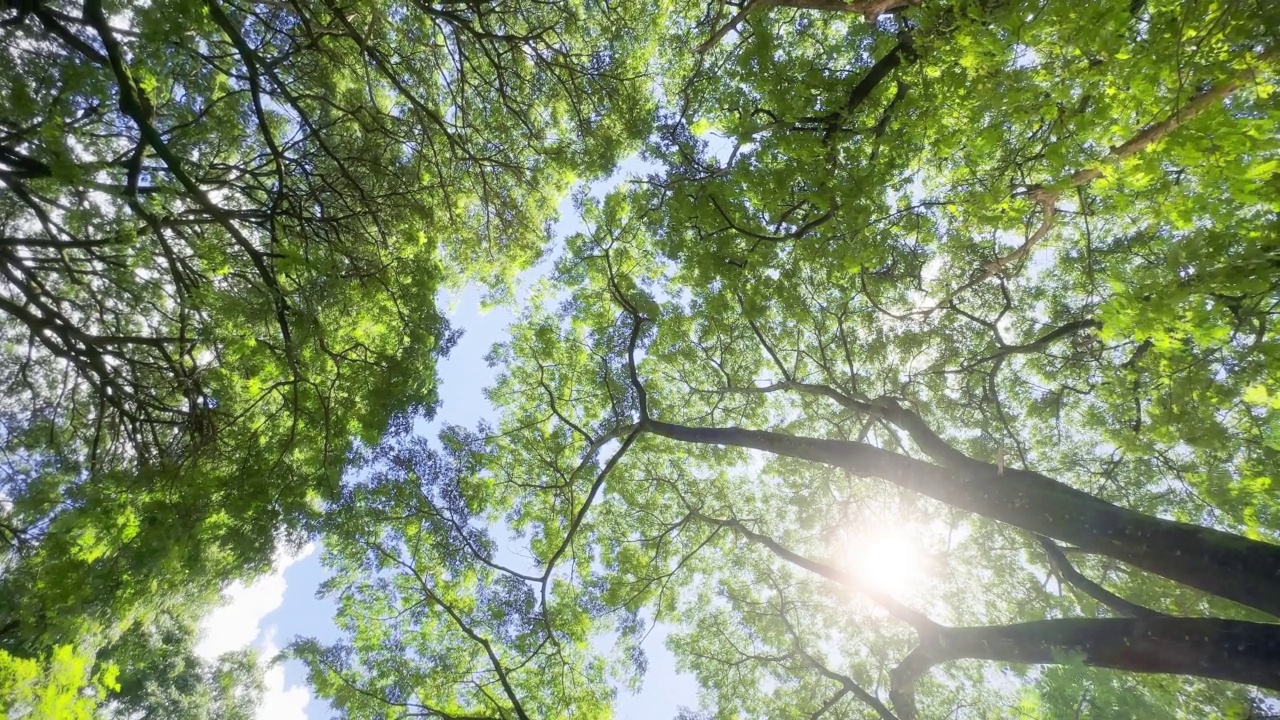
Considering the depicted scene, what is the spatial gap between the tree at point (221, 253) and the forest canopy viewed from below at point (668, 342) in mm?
67

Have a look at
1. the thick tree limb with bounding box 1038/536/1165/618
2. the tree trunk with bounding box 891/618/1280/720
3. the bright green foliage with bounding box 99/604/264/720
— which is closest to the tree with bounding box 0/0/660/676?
the tree trunk with bounding box 891/618/1280/720

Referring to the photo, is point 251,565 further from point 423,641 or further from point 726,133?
point 726,133

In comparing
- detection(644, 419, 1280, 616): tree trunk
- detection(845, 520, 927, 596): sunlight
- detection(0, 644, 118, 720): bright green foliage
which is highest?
detection(845, 520, 927, 596): sunlight

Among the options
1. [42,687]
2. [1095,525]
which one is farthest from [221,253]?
Answer: [1095,525]

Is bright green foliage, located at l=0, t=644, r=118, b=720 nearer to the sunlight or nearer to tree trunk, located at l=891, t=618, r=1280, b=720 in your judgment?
tree trunk, located at l=891, t=618, r=1280, b=720

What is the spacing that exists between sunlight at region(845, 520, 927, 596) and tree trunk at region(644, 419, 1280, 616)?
375 cm

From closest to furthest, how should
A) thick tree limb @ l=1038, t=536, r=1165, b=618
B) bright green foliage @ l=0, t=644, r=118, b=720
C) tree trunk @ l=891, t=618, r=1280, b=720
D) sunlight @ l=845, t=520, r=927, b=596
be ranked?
1. tree trunk @ l=891, t=618, r=1280, b=720
2. thick tree limb @ l=1038, t=536, r=1165, b=618
3. bright green foliage @ l=0, t=644, r=118, b=720
4. sunlight @ l=845, t=520, r=927, b=596

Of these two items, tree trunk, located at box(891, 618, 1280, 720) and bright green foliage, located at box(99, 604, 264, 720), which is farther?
bright green foliage, located at box(99, 604, 264, 720)

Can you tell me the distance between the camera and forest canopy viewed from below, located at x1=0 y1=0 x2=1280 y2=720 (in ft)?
9.86

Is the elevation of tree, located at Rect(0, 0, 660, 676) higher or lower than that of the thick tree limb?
higher

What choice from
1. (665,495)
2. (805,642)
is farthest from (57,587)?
(805,642)

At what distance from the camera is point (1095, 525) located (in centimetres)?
323

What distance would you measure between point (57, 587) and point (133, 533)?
2.05ft

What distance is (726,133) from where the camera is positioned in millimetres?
4531
